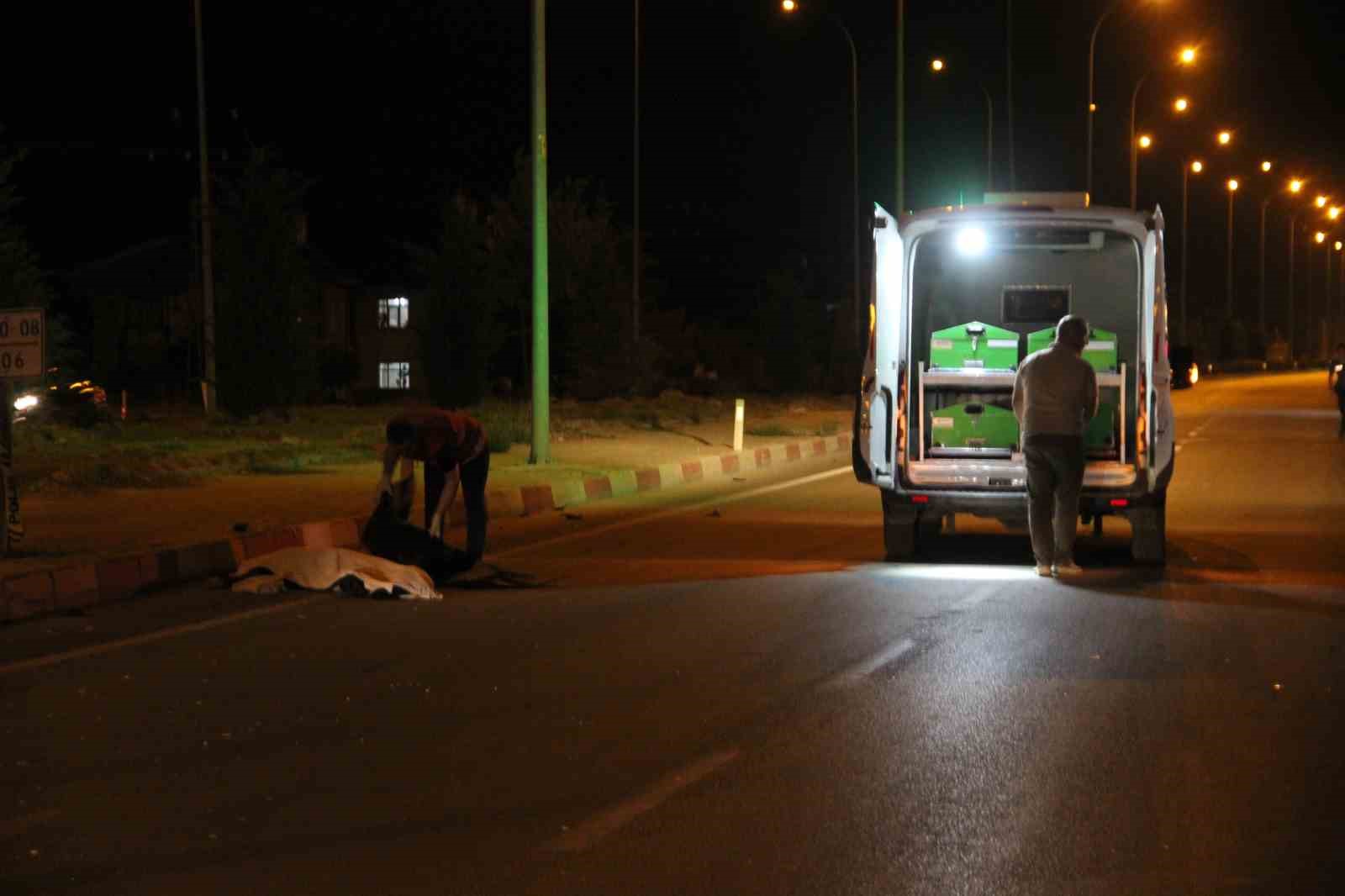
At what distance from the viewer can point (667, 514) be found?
18.8m

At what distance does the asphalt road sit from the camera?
5855 millimetres

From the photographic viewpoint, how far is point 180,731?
314 inches

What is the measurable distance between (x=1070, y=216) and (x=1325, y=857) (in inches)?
309

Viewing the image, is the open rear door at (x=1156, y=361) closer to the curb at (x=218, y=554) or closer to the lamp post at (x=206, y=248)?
the curb at (x=218, y=554)

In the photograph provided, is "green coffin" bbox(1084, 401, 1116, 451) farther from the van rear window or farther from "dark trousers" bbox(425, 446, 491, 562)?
"dark trousers" bbox(425, 446, 491, 562)

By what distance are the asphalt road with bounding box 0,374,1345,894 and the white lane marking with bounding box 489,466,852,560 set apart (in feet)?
6.27

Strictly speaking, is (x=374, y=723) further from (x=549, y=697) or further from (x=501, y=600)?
(x=501, y=600)

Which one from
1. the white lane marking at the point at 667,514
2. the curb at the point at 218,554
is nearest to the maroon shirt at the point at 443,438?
the white lane marking at the point at 667,514

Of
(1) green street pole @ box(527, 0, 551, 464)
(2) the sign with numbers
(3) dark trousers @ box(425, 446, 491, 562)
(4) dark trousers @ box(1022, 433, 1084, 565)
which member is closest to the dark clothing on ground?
(3) dark trousers @ box(425, 446, 491, 562)

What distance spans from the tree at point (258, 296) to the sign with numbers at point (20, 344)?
70.4 ft

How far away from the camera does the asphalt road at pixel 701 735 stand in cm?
586

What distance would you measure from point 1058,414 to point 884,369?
1568mm

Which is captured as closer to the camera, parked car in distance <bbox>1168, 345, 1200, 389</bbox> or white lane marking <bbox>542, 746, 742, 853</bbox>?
white lane marking <bbox>542, 746, 742, 853</bbox>

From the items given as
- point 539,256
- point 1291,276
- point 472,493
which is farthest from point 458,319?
point 1291,276
